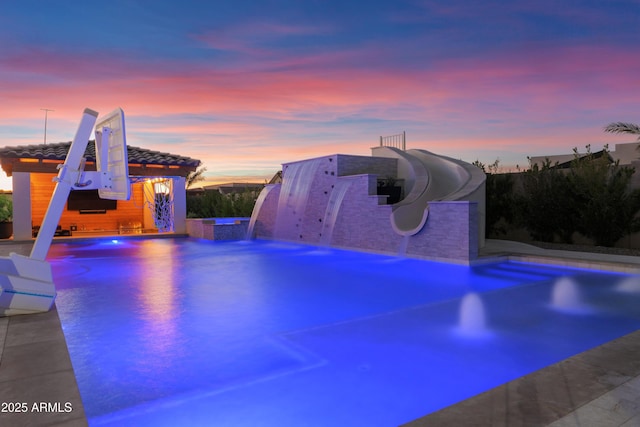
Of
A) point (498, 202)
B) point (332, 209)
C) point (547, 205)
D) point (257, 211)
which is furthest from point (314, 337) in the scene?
point (257, 211)

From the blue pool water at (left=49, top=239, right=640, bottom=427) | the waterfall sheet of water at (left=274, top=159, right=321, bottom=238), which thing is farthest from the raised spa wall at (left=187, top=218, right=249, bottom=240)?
the blue pool water at (left=49, top=239, right=640, bottom=427)

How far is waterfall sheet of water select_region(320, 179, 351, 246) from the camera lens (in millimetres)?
15838

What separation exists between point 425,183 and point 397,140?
5578 mm

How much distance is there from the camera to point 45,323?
512cm

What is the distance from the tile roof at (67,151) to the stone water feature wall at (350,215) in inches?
204

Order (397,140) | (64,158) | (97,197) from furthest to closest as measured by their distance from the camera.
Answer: (397,140) → (97,197) → (64,158)

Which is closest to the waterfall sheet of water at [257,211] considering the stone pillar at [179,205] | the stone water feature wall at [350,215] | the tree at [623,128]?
the stone water feature wall at [350,215]

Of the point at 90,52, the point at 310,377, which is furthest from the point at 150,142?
the point at 310,377

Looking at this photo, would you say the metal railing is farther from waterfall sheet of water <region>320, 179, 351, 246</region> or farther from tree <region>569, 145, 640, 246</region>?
tree <region>569, 145, 640, 246</region>

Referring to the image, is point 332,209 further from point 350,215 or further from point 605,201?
point 605,201

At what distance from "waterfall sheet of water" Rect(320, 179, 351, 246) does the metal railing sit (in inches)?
226

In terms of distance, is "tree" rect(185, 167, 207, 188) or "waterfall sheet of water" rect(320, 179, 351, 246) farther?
"tree" rect(185, 167, 207, 188)

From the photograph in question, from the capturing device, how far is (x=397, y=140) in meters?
21.2

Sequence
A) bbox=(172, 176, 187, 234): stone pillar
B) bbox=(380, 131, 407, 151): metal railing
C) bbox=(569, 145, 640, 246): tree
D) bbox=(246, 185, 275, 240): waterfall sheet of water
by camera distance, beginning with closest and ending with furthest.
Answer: bbox=(569, 145, 640, 246): tree
bbox=(246, 185, 275, 240): waterfall sheet of water
bbox=(172, 176, 187, 234): stone pillar
bbox=(380, 131, 407, 151): metal railing
